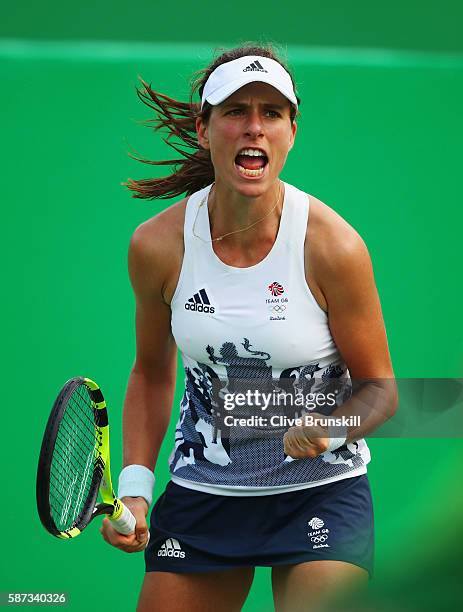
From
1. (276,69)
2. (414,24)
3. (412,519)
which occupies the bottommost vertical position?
(412,519)

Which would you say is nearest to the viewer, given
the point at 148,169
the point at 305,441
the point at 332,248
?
the point at 305,441

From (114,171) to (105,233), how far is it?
1.15 feet

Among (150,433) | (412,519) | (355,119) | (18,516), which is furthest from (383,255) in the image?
(412,519)

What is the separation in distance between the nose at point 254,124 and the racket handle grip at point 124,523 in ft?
2.95

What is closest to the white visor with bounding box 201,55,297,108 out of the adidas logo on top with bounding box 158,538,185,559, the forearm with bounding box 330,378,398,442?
the forearm with bounding box 330,378,398,442

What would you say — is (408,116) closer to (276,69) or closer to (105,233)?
(105,233)

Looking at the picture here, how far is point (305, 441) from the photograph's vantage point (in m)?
2.58

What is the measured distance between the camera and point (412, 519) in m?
1.11

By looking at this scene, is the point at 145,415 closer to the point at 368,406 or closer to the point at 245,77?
Answer: the point at 368,406

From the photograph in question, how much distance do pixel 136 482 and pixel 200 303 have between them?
1.58ft

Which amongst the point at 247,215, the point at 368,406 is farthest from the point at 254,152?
the point at 368,406

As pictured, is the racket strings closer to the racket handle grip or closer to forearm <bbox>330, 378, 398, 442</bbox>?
the racket handle grip

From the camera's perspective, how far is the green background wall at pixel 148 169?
16.5 ft

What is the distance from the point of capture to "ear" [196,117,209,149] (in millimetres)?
2947
